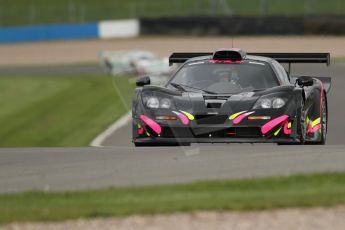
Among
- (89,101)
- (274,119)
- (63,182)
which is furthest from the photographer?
(89,101)

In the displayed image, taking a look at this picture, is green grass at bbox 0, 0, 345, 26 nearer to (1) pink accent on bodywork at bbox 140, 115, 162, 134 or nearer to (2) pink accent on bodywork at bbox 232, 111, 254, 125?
(1) pink accent on bodywork at bbox 140, 115, 162, 134

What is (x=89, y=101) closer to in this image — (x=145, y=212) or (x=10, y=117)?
(x=10, y=117)

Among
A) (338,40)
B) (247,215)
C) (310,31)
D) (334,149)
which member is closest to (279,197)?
(247,215)

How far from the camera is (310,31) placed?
46.0 m

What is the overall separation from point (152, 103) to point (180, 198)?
174 inches

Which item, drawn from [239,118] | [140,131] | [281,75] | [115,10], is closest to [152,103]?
[140,131]

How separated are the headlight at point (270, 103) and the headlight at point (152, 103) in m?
1.19

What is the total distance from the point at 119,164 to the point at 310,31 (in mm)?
37462

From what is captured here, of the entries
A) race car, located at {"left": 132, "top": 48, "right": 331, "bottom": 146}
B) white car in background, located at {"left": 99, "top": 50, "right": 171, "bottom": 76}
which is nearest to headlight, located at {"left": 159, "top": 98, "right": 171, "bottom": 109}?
race car, located at {"left": 132, "top": 48, "right": 331, "bottom": 146}

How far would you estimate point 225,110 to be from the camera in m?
11.8

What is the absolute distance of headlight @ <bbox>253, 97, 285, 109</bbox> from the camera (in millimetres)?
11836

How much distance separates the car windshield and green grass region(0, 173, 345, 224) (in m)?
4.38

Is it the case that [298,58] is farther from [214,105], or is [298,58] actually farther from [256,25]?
[256,25]

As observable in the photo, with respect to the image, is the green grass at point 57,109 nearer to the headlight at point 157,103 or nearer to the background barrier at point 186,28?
the background barrier at point 186,28
